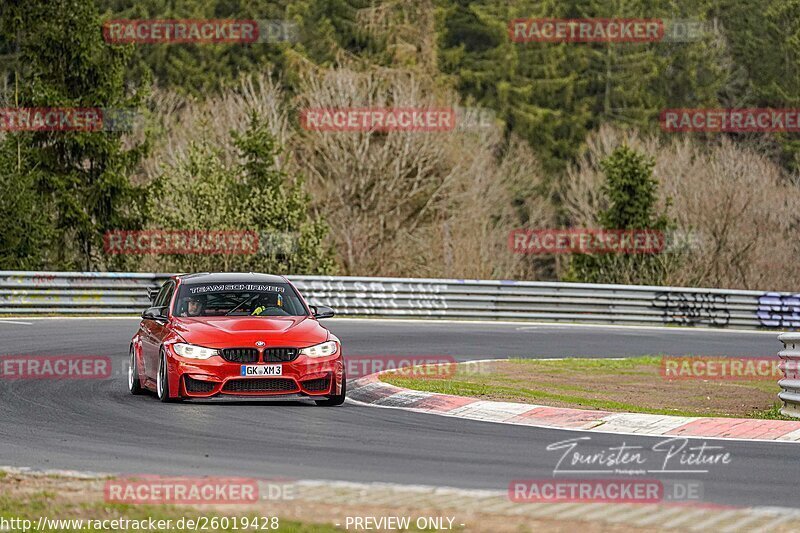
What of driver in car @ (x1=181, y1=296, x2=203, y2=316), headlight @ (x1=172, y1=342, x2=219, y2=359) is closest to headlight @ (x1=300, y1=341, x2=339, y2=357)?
headlight @ (x1=172, y1=342, x2=219, y2=359)

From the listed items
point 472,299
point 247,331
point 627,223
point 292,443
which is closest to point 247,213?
point 472,299

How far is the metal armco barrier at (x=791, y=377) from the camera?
14523mm

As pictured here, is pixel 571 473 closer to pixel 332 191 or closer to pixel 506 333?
pixel 506 333

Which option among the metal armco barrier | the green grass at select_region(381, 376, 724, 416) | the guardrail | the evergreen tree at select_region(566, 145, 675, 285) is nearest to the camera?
the metal armco barrier

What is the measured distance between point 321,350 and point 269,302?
149 cm

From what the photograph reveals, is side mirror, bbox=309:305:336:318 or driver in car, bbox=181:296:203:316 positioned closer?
driver in car, bbox=181:296:203:316

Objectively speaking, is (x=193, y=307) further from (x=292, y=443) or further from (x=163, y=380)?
(x=292, y=443)

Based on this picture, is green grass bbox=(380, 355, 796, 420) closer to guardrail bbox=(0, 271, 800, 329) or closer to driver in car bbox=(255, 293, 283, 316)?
driver in car bbox=(255, 293, 283, 316)

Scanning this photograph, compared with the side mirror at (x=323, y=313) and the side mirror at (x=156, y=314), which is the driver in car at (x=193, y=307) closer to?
the side mirror at (x=156, y=314)

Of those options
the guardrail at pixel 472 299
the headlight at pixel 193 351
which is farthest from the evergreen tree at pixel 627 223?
the headlight at pixel 193 351

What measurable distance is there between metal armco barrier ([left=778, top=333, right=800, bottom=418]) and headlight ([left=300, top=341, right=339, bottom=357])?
479cm

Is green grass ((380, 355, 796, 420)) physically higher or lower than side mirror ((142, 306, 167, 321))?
lower

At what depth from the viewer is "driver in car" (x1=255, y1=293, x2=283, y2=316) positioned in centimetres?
1592

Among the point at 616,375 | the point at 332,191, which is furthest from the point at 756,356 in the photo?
the point at 332,191
